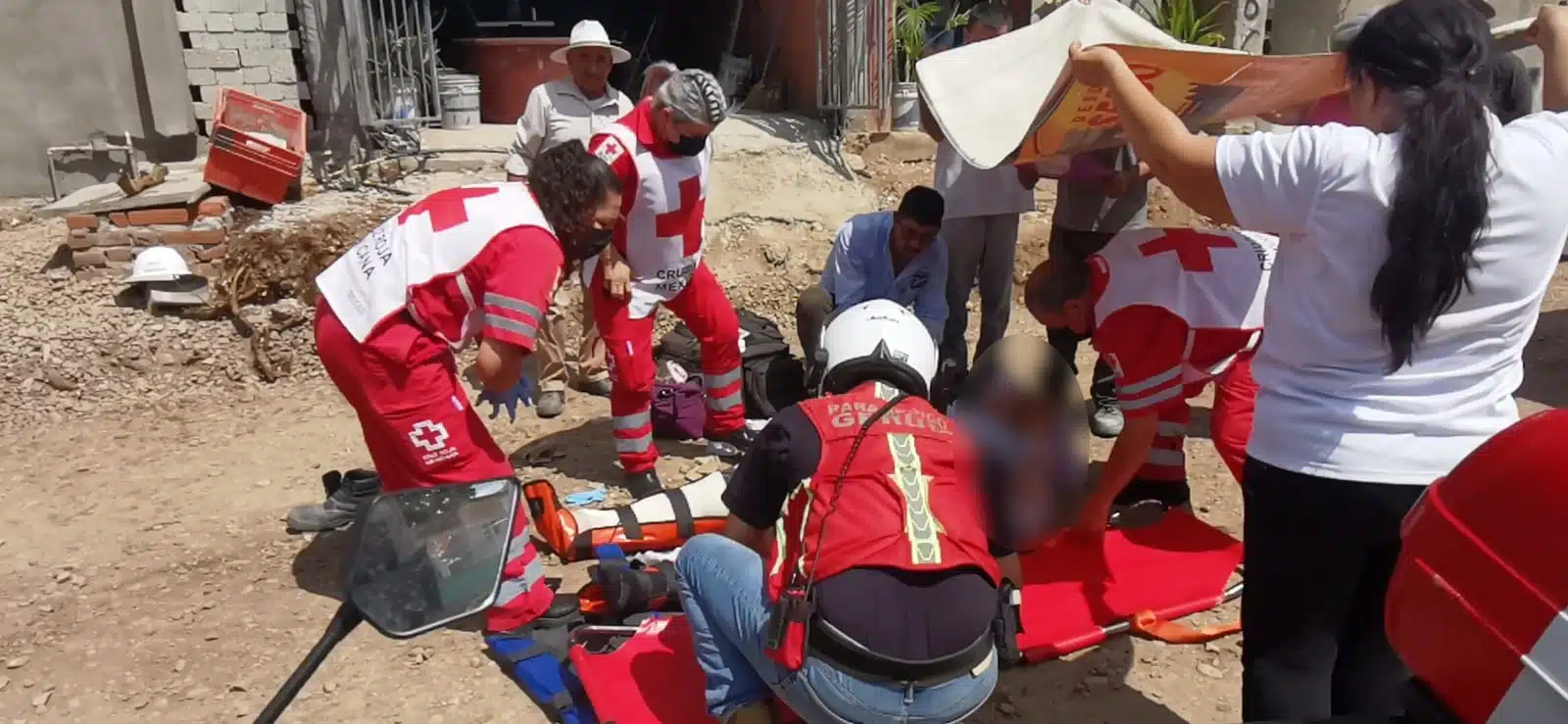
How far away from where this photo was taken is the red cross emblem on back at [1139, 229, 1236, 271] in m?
3.44

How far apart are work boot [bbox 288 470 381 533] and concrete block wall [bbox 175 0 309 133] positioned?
3.81 metres

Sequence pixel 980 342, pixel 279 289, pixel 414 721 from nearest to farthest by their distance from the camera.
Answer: pixel 414 721, pixel 980 342, pixel 279 289

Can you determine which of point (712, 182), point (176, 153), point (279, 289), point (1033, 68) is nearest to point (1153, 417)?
point (1033, 68)

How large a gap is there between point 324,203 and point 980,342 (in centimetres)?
393

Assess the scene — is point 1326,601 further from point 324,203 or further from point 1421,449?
point 324,203

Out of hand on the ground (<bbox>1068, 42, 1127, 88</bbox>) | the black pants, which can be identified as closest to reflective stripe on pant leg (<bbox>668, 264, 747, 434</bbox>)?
hand on the ground (<bbox>1068, 42, 1127, 88</bbox>)

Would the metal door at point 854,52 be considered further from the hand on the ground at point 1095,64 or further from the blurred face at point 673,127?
the hand on the ground at point 1095,64

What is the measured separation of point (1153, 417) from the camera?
3.47 m

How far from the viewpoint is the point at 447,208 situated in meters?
3.17

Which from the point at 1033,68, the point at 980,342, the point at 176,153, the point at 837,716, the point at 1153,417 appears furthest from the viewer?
the point at 176,153

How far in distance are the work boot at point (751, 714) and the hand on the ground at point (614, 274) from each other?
2.04 m

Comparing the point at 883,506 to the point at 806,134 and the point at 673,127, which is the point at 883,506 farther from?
the point at 806,134

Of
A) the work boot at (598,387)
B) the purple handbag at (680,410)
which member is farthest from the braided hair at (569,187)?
the work boot at (598,387)

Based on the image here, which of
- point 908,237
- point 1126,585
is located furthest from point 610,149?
point 1126,585
